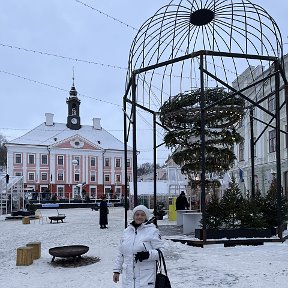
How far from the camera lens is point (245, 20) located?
11531 millimetres

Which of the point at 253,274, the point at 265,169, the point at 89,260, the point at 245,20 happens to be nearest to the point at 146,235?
the point at 253,274

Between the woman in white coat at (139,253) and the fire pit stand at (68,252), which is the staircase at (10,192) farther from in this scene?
the woman in white coat at (139,253)

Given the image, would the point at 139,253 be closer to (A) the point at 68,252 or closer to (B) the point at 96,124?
(A) the point at 68,252

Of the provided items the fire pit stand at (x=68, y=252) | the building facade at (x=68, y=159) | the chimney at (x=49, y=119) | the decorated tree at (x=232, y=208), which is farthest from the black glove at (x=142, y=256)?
the chimney at (x=49, y=119)

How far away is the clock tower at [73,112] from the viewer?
240 feet

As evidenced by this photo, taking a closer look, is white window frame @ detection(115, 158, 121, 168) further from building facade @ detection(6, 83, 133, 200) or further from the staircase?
the staircase

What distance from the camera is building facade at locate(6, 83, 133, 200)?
224 ft

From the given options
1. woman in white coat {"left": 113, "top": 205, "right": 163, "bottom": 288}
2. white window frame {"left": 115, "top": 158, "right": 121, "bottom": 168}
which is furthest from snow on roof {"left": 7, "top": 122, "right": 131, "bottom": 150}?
woman in white coat {"left": 113, "top": 205, "right": 163, "bottom": 288}

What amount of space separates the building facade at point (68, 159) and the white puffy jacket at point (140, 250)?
6221cm

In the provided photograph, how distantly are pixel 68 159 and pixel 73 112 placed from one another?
9.23 m

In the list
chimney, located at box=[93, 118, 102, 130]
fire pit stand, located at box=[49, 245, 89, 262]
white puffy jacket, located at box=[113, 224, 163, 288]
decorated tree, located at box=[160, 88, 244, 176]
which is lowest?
fire pit stand, located at box=[49, 245, 89, 262]

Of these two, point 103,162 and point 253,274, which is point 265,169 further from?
point 103,162

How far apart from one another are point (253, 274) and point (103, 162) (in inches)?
2606

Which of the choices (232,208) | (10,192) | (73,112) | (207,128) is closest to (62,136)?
(73,112)
